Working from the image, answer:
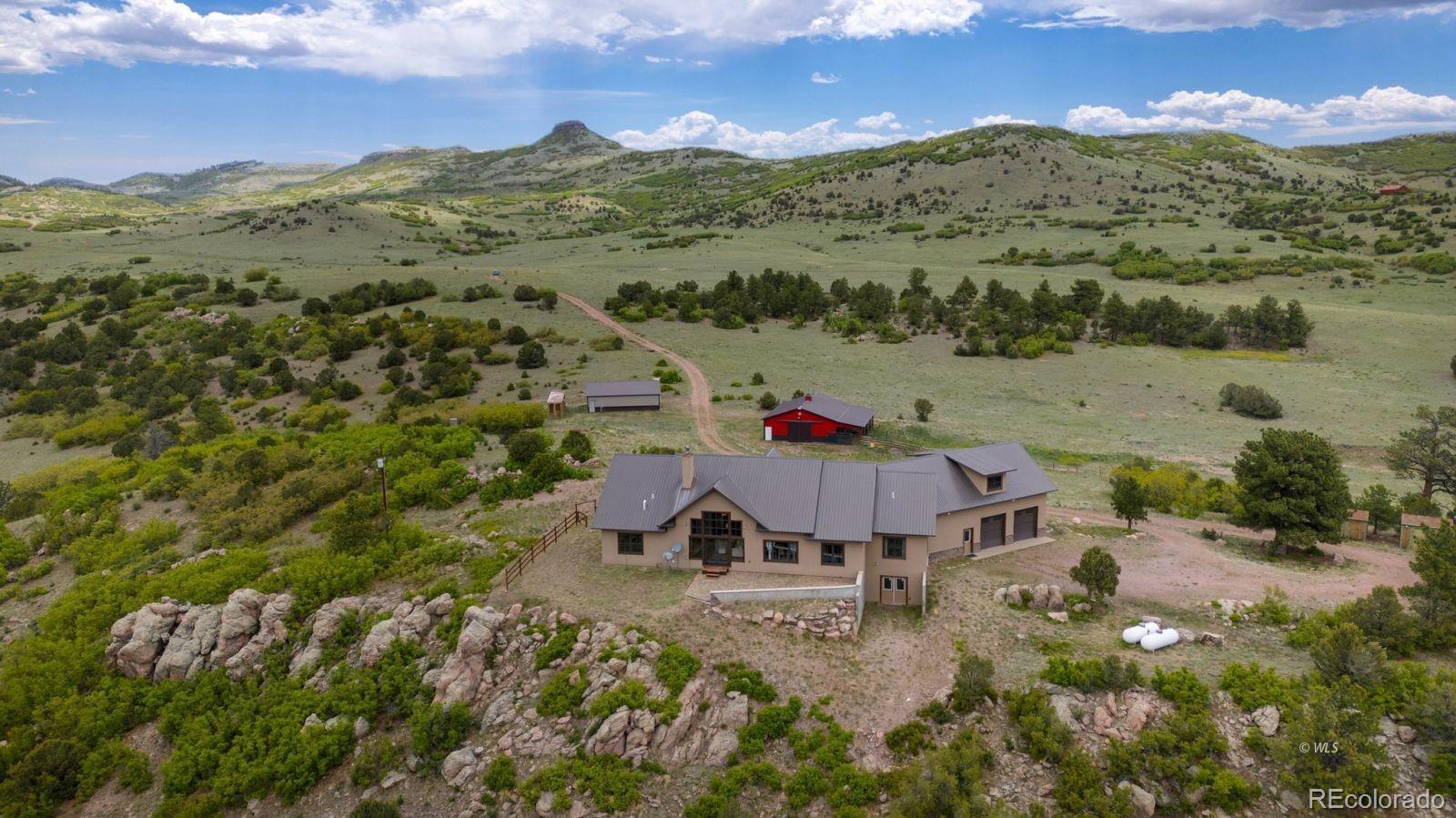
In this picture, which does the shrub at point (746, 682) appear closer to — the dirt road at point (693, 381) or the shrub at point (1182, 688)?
the shrub at point (1182, 688)

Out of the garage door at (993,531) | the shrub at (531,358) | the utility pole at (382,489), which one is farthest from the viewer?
the shrub at (531,358)

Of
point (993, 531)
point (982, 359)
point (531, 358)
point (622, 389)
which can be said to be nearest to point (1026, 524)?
point (993, 531)

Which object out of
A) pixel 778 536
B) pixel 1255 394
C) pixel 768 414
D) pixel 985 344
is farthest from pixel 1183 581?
pixel 985 344

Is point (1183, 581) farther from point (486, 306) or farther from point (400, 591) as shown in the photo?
point (486, 306)

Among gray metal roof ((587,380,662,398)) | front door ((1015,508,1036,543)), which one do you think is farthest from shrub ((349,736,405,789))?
gray metal roof ((587,380,662,398))

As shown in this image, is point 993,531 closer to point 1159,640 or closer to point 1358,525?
A: point 1159,640

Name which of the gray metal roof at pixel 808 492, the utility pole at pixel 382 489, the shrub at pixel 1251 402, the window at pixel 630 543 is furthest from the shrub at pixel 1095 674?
the shrub at pixel 1251 402
